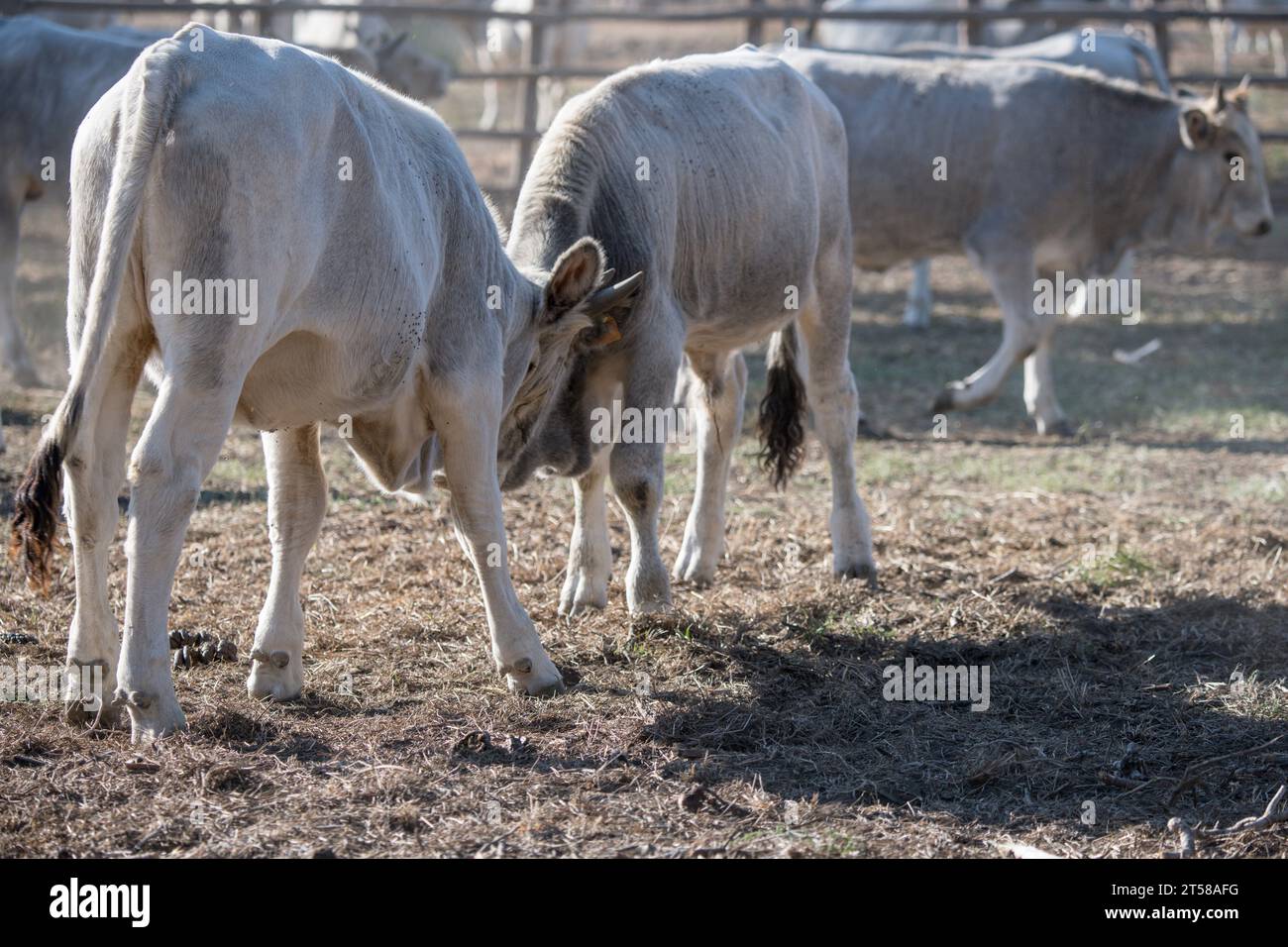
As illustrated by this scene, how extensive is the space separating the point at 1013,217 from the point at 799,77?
3.79 meters

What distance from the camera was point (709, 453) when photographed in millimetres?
6582

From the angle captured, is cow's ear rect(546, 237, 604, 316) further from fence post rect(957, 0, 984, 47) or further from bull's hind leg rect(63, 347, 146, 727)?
fence post rect(957, 0, 984, 47)

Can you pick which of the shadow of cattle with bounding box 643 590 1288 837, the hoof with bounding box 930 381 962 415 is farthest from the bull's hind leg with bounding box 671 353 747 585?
the hoof with bounding box 930 381 962 415

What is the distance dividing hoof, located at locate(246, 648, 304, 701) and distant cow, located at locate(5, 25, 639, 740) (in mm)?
10

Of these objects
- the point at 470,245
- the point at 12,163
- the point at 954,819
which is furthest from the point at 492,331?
the point at 12,163

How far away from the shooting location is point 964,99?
1039 centimetres

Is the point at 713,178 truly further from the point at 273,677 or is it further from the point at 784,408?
the point at 273,677

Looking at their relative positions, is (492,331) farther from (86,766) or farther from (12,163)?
(12,163)

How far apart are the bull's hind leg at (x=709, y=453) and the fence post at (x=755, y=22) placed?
8723 millimetres

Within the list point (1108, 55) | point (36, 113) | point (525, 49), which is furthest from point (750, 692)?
point (525, 49)

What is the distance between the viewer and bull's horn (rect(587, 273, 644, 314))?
5.05 metres

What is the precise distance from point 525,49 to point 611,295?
19.5m

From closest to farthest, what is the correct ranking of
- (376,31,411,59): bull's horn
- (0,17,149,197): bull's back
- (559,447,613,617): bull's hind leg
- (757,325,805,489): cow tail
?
1. (559,447,613,617): bull's hind leg
2. (757,325,805,489): cow tail
3. (0,17,149,197): bull's back
4. (376,31,411,59): bull's horn

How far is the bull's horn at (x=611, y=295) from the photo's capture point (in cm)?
505
